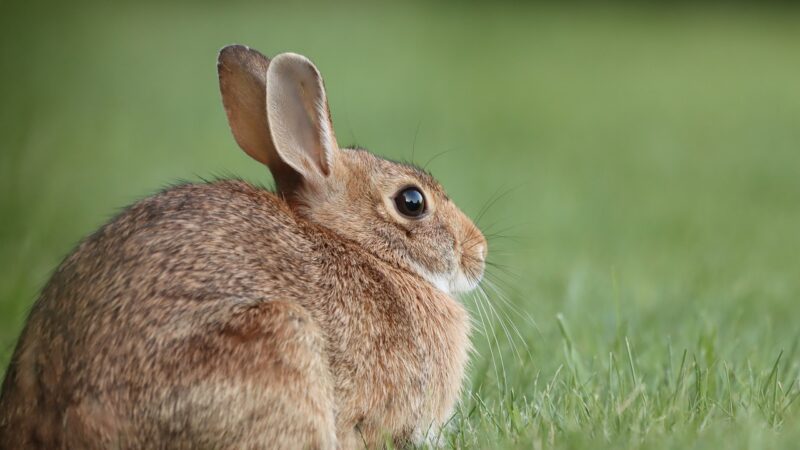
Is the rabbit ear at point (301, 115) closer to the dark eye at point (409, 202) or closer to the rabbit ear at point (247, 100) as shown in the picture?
the rabbit ear at point (247, 100)

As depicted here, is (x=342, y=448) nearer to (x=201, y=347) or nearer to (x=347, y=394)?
(x=347, y=394)

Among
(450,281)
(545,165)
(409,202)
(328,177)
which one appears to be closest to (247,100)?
(328,177)

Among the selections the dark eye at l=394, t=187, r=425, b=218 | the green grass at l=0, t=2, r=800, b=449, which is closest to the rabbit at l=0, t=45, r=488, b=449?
the dark eye at l=394, t=187, r=425, b=218

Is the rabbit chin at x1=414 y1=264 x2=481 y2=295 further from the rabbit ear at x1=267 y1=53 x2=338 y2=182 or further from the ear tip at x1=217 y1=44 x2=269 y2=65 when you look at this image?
the ear tip at x1=217 y1=44 x2=269 y2=65

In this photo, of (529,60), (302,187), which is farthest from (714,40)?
(302,187)

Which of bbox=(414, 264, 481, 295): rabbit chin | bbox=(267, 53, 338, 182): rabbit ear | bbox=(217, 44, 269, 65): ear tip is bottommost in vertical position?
bbox=(414, 264, 481, 295): rabbit chin

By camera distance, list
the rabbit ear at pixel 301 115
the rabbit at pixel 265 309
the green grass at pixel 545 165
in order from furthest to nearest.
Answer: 1. the green grass at pixel 545 165
2. the rabbit ear at pixel 301 115
3. the rabbit at pixel 265 309

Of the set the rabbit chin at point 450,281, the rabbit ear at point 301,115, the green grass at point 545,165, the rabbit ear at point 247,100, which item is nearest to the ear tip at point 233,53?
the rabbit ear at point 247,100
